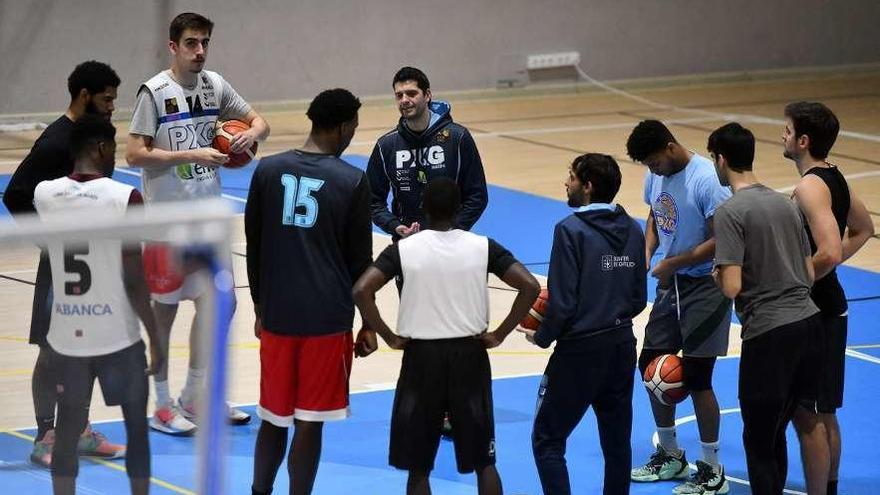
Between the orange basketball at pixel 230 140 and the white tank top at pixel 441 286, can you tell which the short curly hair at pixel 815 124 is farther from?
the orange basketball at pixel 230 140

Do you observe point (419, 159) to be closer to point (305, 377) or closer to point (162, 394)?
point (305, 377)

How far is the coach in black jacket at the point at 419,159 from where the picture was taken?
25.3ft

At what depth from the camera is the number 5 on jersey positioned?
6.01m

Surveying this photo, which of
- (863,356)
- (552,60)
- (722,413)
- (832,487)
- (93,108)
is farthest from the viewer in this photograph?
(552,60)

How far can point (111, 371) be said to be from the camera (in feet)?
9.40

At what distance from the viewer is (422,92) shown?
7742 mm

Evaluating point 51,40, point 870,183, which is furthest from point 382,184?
point 51,40

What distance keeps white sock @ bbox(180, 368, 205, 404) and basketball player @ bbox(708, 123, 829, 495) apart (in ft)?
11.5

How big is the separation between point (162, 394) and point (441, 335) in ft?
9.71

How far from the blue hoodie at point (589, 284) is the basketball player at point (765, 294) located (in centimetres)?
46

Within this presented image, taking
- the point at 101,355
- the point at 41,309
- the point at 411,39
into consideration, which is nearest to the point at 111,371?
the point at 101,355

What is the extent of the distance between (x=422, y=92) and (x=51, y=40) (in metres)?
14.3

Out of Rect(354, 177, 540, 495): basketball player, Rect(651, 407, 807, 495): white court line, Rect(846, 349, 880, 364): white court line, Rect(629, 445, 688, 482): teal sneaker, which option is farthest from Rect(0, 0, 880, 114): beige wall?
Rect(354, 177, 540, 495): basketball player

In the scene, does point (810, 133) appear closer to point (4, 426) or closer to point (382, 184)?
point (382, 184)
